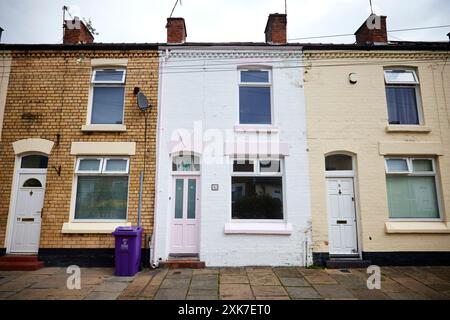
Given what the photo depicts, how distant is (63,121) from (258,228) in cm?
668

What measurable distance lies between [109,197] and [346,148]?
285 inches

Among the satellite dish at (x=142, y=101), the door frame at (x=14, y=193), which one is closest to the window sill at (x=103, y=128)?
the satellite dish at (x=142, y=101)

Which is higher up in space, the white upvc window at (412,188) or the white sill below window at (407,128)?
the white sill below window at (407,128)

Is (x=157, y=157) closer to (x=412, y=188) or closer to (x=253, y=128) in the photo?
(x=253, y=128)

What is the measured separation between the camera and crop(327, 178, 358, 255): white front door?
7605 mm

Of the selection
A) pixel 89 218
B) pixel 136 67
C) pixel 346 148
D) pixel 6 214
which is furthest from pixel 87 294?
pixel 346 148

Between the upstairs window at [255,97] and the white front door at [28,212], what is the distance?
6.43m

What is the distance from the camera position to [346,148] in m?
7.76

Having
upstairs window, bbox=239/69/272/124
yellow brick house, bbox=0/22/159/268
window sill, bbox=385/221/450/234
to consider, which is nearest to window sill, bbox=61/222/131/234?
yellow brick house, bbox=0/22/159/268

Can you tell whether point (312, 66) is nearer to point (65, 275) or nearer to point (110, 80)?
point (110, 80)

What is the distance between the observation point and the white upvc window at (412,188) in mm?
7715

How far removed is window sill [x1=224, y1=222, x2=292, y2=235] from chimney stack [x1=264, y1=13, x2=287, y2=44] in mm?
5851

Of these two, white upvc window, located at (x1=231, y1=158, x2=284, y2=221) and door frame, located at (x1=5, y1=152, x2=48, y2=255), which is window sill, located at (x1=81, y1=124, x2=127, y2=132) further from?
white upvc window, located at (x1=231, y1=158, x2=284, y2=221)

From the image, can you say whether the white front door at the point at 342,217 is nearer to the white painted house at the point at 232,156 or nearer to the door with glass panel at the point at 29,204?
the white painted house at the point at 232,156
